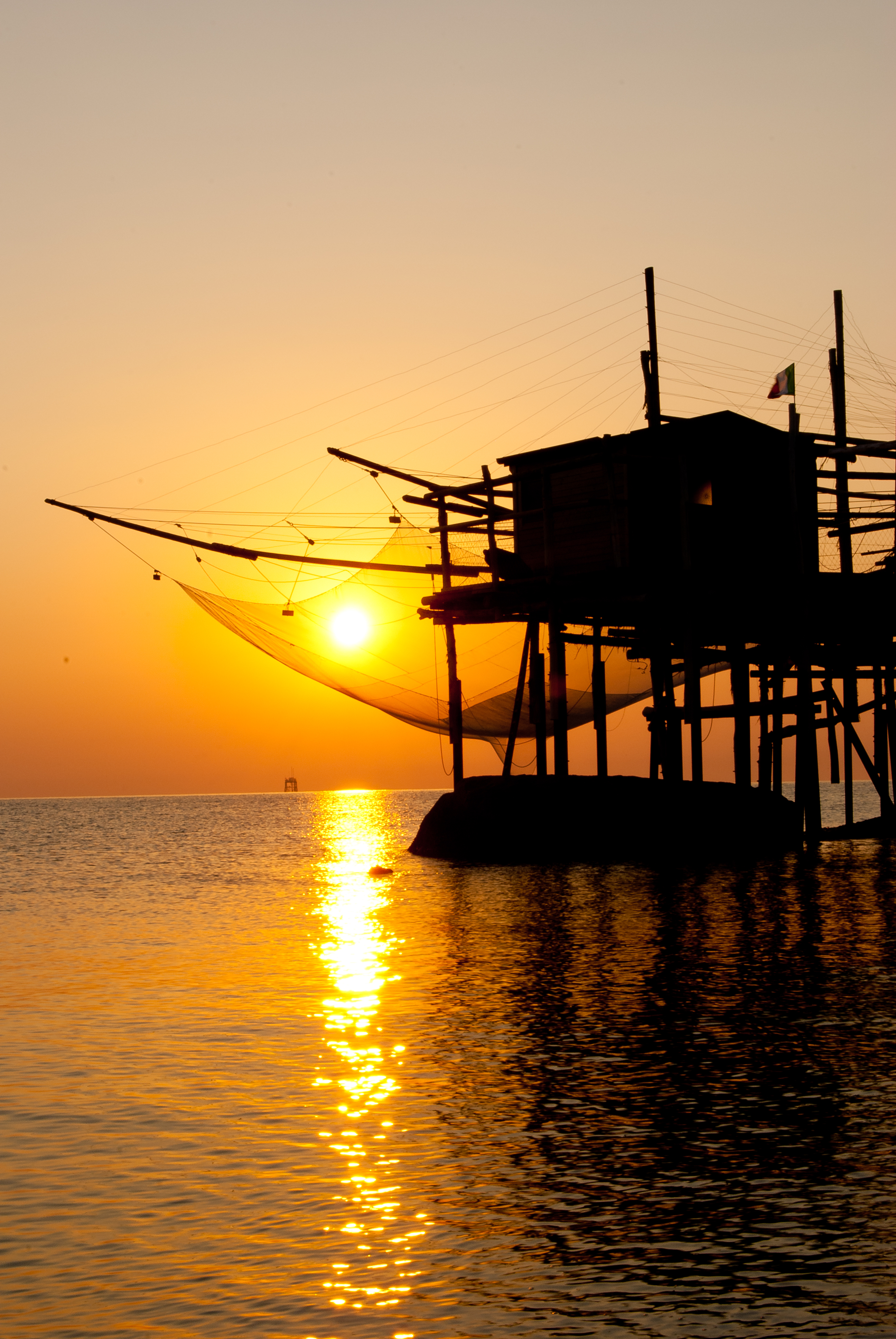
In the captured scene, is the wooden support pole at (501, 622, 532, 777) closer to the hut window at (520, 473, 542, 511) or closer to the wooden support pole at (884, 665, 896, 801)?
the hut window at (520, 473, 542, 511)

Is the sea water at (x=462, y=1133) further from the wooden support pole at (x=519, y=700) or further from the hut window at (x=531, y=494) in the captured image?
the hut window at (x=531, y=494)

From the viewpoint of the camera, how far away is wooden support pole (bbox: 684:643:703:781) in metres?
28.5

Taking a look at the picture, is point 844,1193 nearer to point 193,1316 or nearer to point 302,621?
point 193,1316

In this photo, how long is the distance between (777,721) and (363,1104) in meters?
27.0

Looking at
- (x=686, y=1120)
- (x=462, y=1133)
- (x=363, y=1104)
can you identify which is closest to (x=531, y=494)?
(x=363, y=1104)

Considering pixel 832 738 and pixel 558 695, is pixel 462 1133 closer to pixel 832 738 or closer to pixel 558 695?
pixel 558 695

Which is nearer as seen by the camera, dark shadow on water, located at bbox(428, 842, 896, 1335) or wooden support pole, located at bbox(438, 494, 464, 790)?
dark shadow on water, located at bbox(428, 842, 896, 1335)

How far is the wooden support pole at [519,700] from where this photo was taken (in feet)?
101

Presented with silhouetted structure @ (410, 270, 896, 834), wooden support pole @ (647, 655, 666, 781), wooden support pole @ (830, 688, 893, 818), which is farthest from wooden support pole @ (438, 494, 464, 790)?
wooden support pole @ (830, 688, 893, 818)

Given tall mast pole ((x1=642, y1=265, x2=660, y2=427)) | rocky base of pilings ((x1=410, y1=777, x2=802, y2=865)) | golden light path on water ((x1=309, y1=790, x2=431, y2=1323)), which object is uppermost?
tall mast pole ((x1=642, y1=265, x2=660, y2=427))

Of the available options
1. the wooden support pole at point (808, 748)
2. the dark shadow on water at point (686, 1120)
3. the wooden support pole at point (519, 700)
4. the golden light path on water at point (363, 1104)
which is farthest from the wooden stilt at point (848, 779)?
the dark shadow on water at point (686, 1120)

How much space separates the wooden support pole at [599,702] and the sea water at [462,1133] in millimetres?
12854

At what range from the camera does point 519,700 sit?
103 feet

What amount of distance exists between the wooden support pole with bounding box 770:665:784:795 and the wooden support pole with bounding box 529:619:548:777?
5.80m
